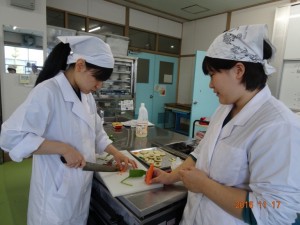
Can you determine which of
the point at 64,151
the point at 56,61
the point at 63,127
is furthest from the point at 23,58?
the point at 64,151

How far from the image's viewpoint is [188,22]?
5.45 m

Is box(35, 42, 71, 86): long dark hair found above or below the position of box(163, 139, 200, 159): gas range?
above

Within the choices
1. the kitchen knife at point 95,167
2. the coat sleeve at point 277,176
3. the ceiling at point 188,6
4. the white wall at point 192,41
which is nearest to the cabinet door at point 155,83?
the white wall at point 192,41

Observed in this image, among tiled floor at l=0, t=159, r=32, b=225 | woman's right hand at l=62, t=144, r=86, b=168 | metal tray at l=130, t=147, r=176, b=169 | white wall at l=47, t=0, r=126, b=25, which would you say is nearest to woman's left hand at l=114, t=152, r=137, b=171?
metal tray at l=130, t=147, r=176, b=169

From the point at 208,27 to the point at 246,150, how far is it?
485cm

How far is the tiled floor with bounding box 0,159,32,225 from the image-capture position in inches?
81.3

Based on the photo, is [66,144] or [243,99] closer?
[243,99]

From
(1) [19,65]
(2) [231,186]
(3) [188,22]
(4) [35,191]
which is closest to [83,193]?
(4) [35,191]

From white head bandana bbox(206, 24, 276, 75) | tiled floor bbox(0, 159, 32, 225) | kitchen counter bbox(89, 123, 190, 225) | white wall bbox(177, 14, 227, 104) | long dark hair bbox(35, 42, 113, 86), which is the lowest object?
tiled floor bbox(0, 159, 32, 225)

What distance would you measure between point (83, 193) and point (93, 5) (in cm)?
401

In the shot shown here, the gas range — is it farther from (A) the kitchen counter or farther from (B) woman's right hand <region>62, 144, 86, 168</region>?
(B) woman's right hand <region>62, 144, 86, 168</region>

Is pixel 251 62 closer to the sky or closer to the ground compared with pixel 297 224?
closer to the sky

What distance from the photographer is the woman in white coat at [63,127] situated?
0.93m

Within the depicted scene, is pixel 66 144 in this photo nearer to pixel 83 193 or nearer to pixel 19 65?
pixel 83 193
